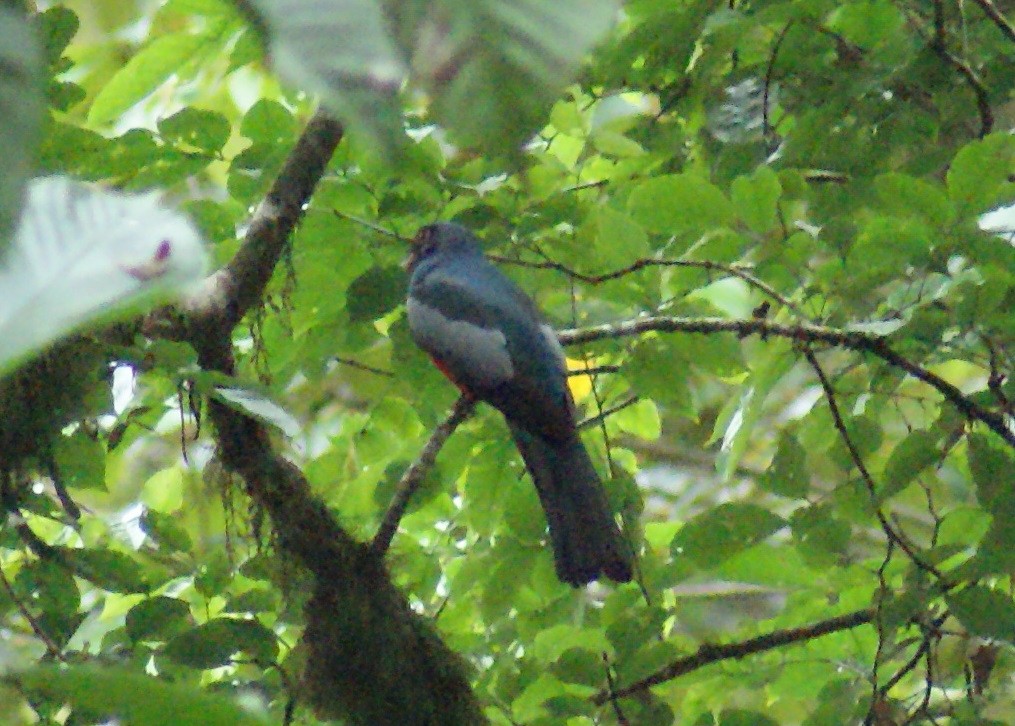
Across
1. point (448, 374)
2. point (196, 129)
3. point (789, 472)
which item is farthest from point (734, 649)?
point (196, 129)

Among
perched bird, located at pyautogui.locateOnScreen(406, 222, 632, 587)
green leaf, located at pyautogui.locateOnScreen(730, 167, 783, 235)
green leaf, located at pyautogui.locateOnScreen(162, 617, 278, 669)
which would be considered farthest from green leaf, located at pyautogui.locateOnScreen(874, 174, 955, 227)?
green leaf, located at pyautogui.locateOnScreen(162, 617, 278, 669)

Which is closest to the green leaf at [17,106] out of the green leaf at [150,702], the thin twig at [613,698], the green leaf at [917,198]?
the green leaf at [150,702]

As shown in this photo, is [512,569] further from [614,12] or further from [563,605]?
[614,12]

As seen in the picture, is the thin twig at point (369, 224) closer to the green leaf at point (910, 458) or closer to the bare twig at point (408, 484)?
the bare twig at point (408, 484)

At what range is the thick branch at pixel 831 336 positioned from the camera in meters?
2.77

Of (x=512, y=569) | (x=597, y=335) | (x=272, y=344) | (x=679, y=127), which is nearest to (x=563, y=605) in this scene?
(x=512, y=569)

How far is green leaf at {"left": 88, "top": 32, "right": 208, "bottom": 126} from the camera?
2.38 metres

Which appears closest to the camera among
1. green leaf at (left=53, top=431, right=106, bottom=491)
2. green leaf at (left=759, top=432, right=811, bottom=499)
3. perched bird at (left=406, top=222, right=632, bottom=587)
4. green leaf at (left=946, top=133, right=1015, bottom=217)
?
green leaf at (left=946, top=133, right=1015, bottom=217)

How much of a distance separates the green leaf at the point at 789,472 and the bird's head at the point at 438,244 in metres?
1.11

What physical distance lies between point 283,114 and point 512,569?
1254 mm

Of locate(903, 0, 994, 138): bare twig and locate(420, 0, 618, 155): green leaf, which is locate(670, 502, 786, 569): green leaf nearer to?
locate(903, 0, 994, 138): bare twig

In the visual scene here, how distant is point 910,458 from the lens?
271cm

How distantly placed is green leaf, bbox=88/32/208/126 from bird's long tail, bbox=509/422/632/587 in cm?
149

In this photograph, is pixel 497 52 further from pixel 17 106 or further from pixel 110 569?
pixel 110 569
